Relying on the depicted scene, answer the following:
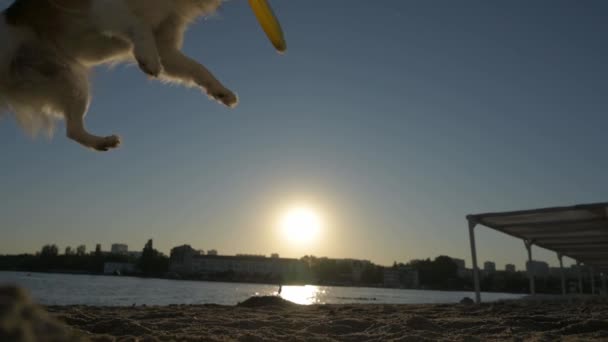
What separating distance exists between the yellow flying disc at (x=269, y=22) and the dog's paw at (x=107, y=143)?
170 centimetres

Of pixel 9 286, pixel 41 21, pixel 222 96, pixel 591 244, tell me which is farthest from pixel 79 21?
pixel 591 244

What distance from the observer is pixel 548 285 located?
6419cm

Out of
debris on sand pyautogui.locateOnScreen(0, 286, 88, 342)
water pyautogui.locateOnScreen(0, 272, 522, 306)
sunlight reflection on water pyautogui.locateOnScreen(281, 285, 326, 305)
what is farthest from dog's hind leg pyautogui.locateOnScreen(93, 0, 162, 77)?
sunlight reflection on water pyautogui.locateOnScreen(281, 285, 326, 305)

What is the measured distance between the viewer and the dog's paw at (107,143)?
3580 mm

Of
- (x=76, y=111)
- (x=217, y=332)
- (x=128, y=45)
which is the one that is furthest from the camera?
(x=217, y=332)

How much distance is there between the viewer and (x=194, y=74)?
3.68m

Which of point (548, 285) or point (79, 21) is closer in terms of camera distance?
point (79, 21)

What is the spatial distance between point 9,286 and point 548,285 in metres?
75.8

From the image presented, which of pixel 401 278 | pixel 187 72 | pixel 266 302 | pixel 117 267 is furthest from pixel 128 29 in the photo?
pixel 401 278

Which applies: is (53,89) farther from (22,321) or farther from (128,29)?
(22,321)


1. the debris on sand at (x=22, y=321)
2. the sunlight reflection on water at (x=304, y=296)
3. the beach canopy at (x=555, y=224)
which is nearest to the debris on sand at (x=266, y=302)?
the sunlight reflection on water at (x=304, y=296)

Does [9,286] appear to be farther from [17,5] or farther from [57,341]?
[17,5]

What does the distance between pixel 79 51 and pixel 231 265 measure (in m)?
119

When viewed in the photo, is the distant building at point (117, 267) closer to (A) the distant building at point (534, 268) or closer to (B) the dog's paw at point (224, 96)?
(A) the distant building at point (534, 268)
